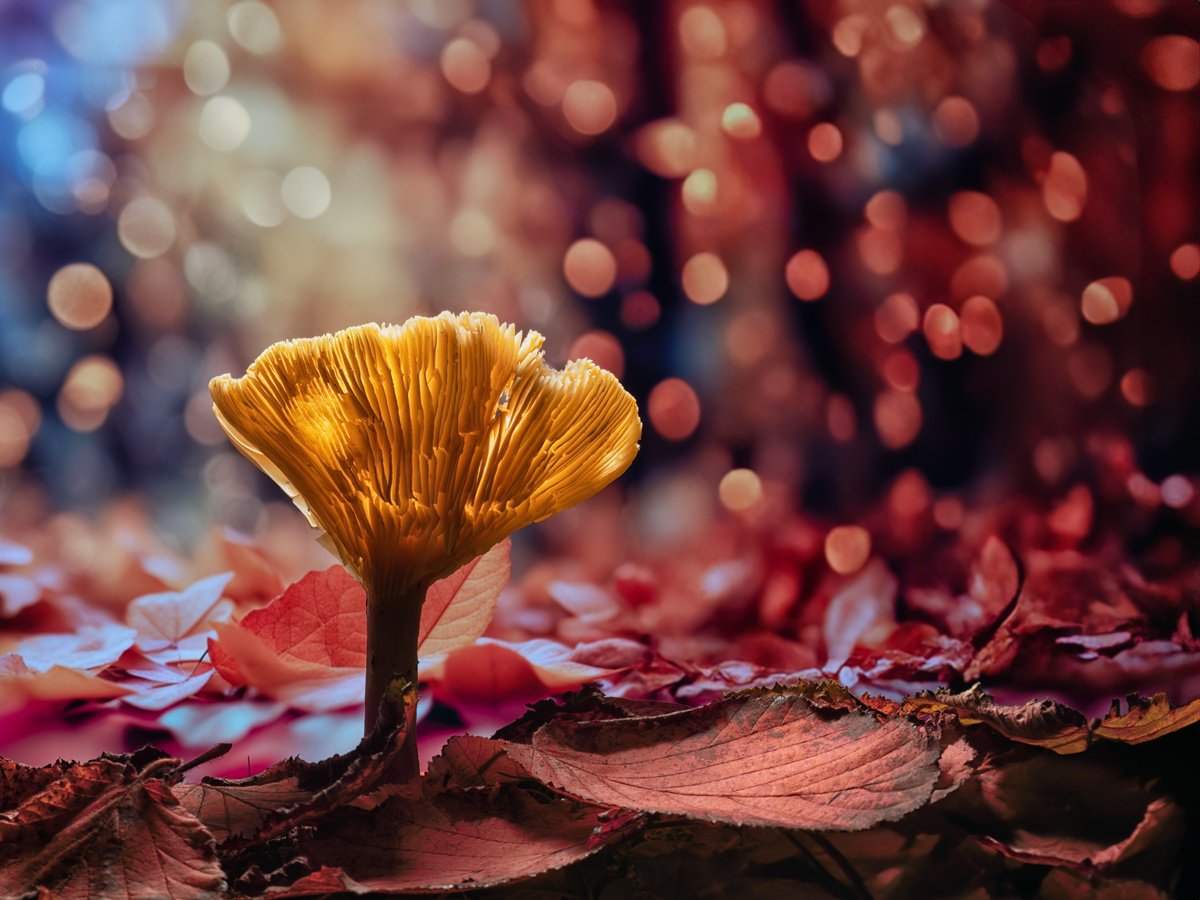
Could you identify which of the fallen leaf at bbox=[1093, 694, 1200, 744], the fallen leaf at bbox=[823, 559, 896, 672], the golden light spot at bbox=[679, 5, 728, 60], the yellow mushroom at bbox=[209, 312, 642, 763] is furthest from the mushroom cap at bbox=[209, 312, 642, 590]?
the golden light spot at bbox=[679, 5, 728, 60]

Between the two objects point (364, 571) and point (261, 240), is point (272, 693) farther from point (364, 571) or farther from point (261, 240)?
point (261, 240)

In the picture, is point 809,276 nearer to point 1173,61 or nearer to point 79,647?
point 1173,61

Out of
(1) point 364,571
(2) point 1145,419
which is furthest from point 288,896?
(2) point 1145,419

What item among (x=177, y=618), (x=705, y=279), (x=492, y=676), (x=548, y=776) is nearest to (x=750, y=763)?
(x=548, y=776)

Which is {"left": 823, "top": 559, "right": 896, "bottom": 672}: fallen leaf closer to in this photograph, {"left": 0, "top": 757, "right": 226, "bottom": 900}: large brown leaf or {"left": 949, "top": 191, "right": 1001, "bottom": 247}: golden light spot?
{"left": 949, "top": 191, "right": 1001, "bottom": 247}: golden light spot

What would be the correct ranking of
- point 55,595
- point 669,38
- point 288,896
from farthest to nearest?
1. point 669,38
2. point 55,595
3. point 288,896

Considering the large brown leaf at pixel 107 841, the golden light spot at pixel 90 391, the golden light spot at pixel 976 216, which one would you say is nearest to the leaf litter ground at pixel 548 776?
the large brown leaf at pixel 107 841
